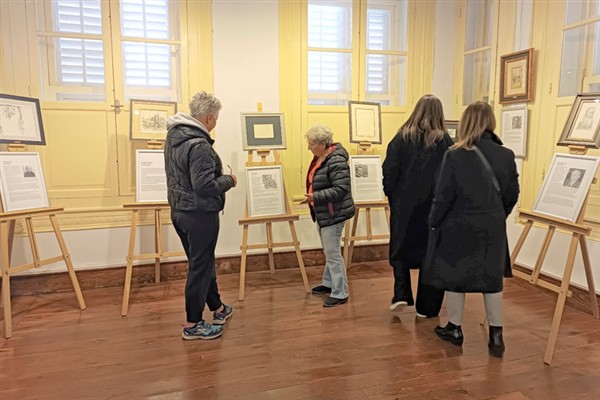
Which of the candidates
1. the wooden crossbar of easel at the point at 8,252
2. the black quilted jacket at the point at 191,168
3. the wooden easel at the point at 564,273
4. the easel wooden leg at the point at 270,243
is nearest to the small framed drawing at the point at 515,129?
the wooden easel at the point at 564,273

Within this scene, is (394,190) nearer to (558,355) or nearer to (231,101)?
(558,355)

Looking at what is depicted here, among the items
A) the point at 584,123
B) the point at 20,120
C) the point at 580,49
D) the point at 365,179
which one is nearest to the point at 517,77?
the point at 580,49

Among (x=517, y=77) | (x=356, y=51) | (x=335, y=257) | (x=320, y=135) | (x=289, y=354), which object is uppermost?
(x=356, y=51)

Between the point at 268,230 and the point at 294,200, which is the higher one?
the point at 294,200

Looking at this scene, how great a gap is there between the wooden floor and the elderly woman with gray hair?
31 centimetres

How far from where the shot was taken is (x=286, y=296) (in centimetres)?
377

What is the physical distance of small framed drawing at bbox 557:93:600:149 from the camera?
2900 mm

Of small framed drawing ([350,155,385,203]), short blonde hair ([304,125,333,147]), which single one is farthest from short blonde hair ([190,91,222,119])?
small framed drawing ([350,155,385,203])

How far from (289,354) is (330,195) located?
46.0 inches

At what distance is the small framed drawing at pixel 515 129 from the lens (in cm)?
402

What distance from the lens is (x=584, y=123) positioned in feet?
9.82

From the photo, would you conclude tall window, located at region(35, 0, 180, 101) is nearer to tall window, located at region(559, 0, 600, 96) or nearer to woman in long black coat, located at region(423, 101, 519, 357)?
woman in long black coat, located at region(423, 101, 519, 357)

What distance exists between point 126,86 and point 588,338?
4.19 m

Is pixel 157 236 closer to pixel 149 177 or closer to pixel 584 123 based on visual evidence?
pixel 149 177
